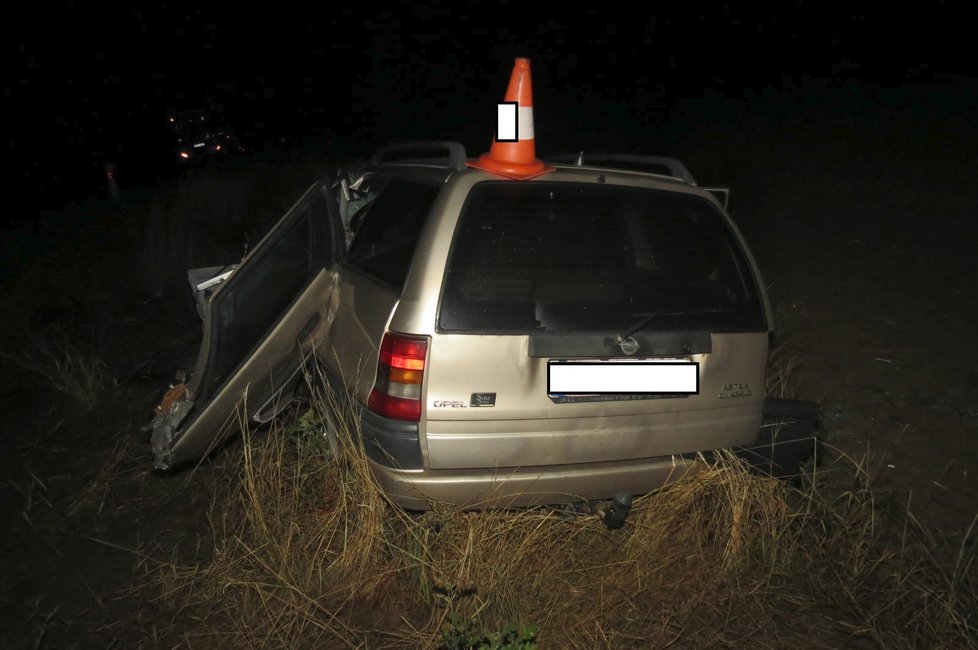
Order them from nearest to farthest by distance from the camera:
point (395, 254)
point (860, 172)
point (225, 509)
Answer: point (395, 254)
point (225, 509)
point (860, 172)

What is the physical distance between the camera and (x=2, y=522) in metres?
4.14

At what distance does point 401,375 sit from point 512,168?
95 cm

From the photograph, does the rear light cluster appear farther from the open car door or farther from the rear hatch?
the open car door

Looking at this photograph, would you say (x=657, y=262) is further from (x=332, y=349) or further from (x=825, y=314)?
(x=825, y=314)

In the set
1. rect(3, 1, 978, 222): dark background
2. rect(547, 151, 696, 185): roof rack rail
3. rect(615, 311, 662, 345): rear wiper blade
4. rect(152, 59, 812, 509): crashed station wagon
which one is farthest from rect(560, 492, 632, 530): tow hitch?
rect(3, 1, 978, 222): dark background

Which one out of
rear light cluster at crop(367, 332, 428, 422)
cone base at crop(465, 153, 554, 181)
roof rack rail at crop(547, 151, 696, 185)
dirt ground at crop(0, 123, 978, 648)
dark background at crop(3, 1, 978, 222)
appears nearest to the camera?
rear light cluster at crop(367, 332, 428, 422)

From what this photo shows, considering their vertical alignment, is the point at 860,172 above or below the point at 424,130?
above

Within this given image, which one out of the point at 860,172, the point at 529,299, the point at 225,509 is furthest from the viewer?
the point at 860,172

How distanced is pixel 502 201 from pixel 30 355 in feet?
14.8

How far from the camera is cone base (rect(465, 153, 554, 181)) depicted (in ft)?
10.8

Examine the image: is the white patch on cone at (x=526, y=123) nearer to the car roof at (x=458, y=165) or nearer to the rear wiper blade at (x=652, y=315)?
the car roof at (x=458, y=165)

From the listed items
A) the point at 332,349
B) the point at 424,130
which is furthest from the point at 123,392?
the point at 424,130

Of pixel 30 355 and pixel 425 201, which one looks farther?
pixel 30 355


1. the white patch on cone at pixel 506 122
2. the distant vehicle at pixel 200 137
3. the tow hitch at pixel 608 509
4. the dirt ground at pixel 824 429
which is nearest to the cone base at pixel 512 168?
the white patch on cone at pixel 506 122
